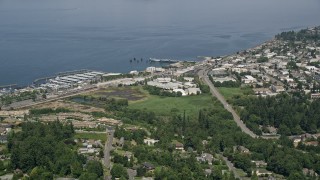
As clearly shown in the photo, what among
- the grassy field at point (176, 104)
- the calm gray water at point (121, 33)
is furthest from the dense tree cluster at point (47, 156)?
the calm gray water at point (121, 33)

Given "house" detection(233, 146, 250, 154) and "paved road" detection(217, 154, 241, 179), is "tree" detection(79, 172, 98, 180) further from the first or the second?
"house" detection(233, 146, 250, 154)

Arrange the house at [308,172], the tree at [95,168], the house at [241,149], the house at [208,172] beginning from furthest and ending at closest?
the house at [241,149]
the house at [308,172]
the house at [208,172]
the tree at [95,168]

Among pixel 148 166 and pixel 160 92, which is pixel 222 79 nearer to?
pixel 160 92

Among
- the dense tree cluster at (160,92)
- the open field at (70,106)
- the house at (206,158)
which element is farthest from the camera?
the dense tree cluster at (160,92)

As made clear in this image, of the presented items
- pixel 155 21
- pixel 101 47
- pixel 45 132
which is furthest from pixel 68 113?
pixel 155 21

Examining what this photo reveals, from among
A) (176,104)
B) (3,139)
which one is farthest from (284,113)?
(3,139)

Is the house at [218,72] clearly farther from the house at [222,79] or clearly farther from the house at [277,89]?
the house at [277,89]
